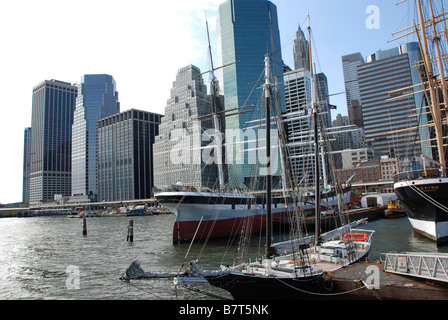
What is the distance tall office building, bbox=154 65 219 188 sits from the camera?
130 meters

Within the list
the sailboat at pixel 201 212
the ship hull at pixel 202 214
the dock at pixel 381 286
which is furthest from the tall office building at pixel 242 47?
the dock at pixel 381 286

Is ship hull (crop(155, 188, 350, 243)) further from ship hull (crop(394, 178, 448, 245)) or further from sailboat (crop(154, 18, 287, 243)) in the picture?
ship hull (crop(394, 178, 448, 245))

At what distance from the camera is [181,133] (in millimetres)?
136250

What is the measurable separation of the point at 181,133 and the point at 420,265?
126529 millimetres

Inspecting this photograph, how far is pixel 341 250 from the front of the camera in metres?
18.7

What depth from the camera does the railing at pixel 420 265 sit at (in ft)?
44.0

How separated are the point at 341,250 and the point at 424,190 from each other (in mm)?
14495

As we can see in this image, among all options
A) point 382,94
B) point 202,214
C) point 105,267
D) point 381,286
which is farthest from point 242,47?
point 381,286

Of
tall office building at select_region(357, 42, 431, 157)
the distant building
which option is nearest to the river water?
the distant building

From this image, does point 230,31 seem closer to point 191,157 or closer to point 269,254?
point 191,157

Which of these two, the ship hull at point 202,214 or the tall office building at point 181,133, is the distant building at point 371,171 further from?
the ship hull at point 202,214

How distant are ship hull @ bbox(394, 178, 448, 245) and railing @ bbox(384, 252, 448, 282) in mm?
14977

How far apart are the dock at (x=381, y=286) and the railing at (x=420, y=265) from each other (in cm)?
25
